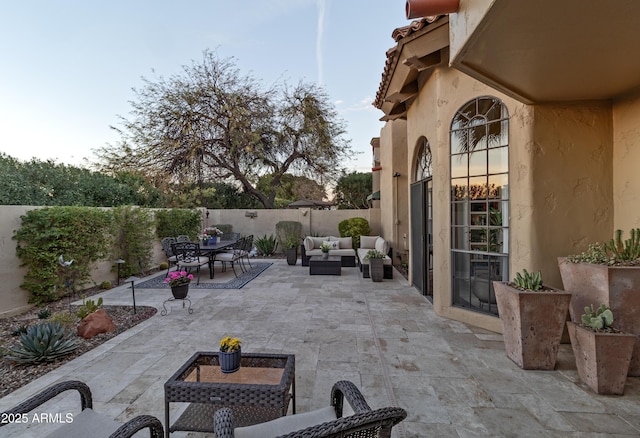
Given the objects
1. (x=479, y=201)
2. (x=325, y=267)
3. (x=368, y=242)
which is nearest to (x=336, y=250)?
(x=368, y=242)

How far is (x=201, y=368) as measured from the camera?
2248mm

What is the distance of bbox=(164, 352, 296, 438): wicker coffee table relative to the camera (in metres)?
1.82

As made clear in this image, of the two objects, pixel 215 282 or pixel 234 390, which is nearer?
pixel 234 390

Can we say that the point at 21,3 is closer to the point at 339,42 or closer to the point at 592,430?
the point at 339,42

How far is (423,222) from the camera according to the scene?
18.3ft

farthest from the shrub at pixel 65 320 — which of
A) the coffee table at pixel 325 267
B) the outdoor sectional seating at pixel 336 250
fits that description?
the outdoor sectional seating at pixel 336 250

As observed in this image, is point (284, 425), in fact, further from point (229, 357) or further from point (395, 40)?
point (395, 40)

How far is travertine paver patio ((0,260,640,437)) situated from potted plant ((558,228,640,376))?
53 centimetres

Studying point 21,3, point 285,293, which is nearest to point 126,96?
point 21,3

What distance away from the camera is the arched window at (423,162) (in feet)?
17.5

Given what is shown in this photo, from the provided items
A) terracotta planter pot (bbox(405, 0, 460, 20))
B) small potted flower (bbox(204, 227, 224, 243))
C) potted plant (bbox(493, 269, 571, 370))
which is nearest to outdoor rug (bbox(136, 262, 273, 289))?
small potted flower (bbox(204, 227, 224, 243))

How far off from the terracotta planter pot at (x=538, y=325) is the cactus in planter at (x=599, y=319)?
205 millimetres

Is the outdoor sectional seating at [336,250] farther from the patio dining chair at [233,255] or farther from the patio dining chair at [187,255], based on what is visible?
the patio dining chair at [187,255]

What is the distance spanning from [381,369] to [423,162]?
401 cm
